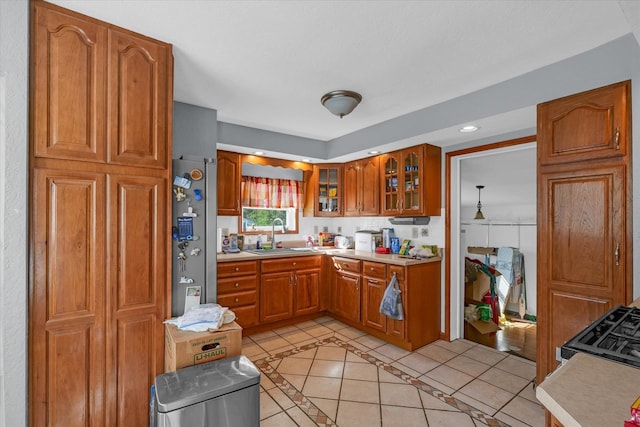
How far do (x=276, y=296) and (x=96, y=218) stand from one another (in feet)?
7.91

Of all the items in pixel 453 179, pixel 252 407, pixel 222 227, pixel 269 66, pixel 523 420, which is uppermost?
pixel 269 66

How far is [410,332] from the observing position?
3.19m

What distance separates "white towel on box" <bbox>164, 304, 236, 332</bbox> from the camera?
5.93ft

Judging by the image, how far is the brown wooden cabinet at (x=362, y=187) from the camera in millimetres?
3969

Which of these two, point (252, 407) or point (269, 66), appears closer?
point (252, 407)

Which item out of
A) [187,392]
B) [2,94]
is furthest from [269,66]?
[187,392]

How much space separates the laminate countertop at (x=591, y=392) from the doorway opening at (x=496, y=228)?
2534mm

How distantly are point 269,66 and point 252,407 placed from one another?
218 cm

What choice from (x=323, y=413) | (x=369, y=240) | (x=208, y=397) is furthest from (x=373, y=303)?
(x=208, y=397)

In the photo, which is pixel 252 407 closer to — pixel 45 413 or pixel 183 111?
pixel 45 413

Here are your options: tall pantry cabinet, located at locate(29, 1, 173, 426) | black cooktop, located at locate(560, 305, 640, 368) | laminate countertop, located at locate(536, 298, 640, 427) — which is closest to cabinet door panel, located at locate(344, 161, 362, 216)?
tall pantry cabinet, located at locate(29, 1, 173, 426)

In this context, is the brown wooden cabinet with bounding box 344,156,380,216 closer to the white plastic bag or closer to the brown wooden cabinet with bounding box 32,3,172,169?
the white plastic bag

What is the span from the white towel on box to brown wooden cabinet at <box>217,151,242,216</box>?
176 centimetres

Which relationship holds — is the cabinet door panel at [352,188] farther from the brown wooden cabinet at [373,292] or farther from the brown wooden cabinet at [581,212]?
the brown wooden cabinet at [581,212]
